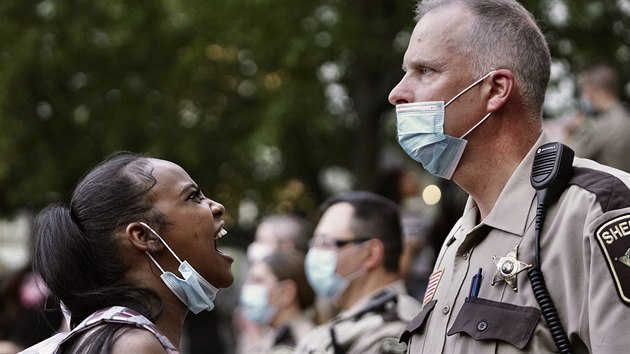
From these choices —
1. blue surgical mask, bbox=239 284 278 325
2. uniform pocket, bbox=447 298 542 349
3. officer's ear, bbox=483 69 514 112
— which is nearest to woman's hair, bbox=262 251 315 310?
blue surgical mask, bbox=239 284 278 325

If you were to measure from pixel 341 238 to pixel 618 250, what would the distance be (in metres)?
3.74

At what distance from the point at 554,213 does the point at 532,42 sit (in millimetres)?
729

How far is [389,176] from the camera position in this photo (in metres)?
14.0

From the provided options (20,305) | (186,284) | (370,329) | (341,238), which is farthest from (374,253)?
(20,305)

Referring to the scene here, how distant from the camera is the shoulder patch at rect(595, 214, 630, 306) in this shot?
353 cm

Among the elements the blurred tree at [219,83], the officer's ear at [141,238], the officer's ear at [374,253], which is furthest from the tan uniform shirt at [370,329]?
the blurred tree at [219,83]

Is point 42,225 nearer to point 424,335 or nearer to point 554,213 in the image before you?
point 424,335

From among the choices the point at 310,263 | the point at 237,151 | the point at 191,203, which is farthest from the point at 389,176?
the point at 191,203

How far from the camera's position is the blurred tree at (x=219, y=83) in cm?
1177

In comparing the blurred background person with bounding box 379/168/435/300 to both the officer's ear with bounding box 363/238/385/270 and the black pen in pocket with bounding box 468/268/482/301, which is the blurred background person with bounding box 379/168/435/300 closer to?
the officer's ear with bounding box 363/238/385/270

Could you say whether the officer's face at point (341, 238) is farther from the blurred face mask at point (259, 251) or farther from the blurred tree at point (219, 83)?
the blurred tree at point (219, 83)

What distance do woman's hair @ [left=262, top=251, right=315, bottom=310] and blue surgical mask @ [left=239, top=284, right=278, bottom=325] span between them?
0.66ft

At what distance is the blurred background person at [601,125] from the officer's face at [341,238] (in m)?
2.81

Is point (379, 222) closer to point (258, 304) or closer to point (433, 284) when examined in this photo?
point (258, 304)
